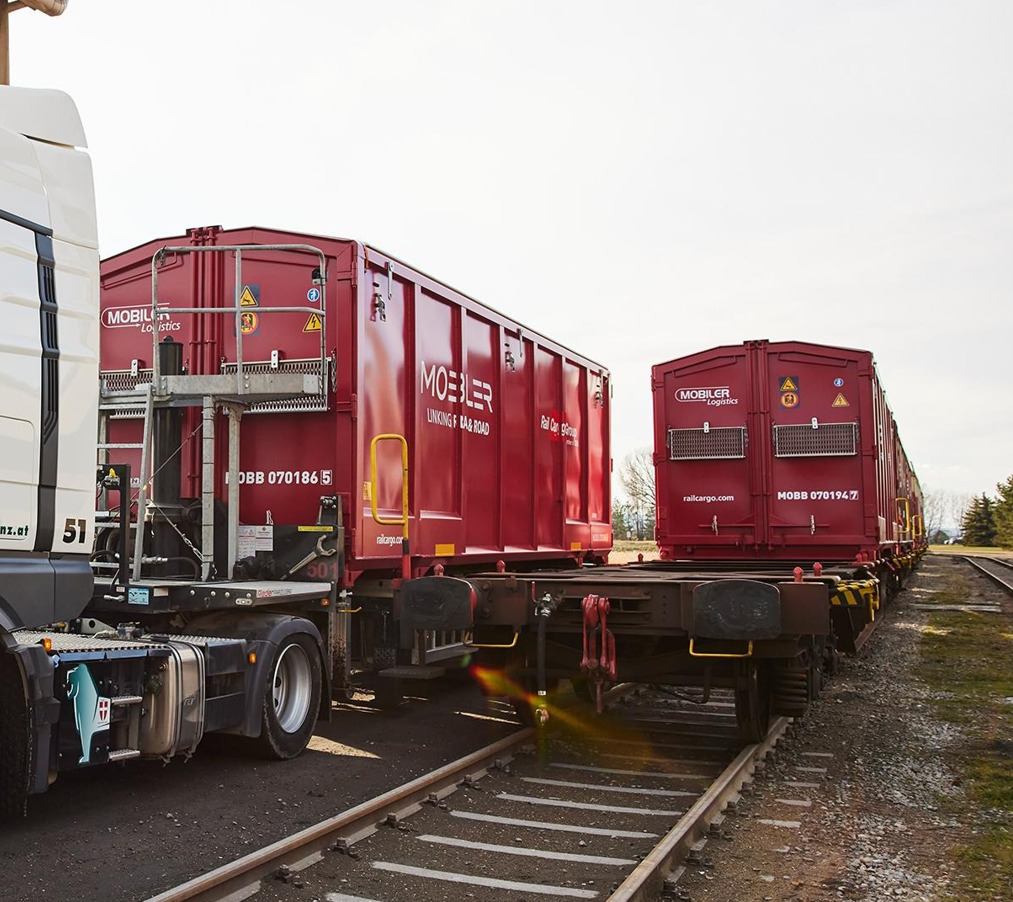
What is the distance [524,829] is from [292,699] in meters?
2.25

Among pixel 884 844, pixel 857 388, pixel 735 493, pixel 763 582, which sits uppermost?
pixel 857 388

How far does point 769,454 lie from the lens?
11.4 metres

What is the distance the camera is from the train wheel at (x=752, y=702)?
6.46 meters

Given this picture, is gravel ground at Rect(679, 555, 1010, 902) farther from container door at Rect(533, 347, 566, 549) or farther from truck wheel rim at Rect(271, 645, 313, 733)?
container door at Rect(533, 347, 566, 549)

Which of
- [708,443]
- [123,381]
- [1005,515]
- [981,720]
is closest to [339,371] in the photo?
[123,381]

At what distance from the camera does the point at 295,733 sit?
21.7 feet

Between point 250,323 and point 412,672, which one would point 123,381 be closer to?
point 250,323

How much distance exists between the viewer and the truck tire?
250 inches

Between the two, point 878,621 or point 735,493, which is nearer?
point 735,493

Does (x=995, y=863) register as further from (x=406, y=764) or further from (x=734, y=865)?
(x=406, y=764)

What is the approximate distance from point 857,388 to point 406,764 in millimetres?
7245

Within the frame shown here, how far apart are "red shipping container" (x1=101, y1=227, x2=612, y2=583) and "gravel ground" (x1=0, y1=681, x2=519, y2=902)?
4.44 ft

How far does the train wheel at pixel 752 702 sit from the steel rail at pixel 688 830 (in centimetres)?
10

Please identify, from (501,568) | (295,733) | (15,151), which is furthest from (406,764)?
(15,151)
